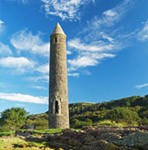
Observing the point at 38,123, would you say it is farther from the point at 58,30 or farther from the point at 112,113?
the point at 58,30

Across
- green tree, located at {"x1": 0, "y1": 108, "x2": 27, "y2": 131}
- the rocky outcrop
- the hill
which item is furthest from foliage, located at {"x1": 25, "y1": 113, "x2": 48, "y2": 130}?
the rocky outcrop

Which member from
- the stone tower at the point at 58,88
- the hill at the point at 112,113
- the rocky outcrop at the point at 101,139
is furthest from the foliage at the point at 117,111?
the rocky outcrop at the point at 101,139

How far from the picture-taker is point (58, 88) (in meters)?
36.6

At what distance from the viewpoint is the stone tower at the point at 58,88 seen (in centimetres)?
3638

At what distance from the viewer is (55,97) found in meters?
36.4

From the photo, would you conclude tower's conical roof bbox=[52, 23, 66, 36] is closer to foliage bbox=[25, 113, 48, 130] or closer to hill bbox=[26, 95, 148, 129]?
foliage bbox=[25, 113, 48, 130]

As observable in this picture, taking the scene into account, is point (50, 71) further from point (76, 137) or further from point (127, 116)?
point (127, 116)

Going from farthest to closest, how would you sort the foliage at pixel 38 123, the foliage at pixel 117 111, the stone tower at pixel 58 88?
the foliage at pixel 38 123 → the foliage at pixel 117 111 → the stone tower at pixel 58 88

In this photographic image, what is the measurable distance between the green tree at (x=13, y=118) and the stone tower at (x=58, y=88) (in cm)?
1999

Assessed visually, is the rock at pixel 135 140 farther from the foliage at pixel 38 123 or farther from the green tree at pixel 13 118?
the green tree at pixel 13 118

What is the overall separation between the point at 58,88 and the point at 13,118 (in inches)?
836

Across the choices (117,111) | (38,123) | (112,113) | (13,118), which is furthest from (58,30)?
(38,123)

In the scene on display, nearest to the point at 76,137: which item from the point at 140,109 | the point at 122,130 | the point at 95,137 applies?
the point at 95,137

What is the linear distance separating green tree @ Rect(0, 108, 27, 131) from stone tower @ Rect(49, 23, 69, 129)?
787 inches
